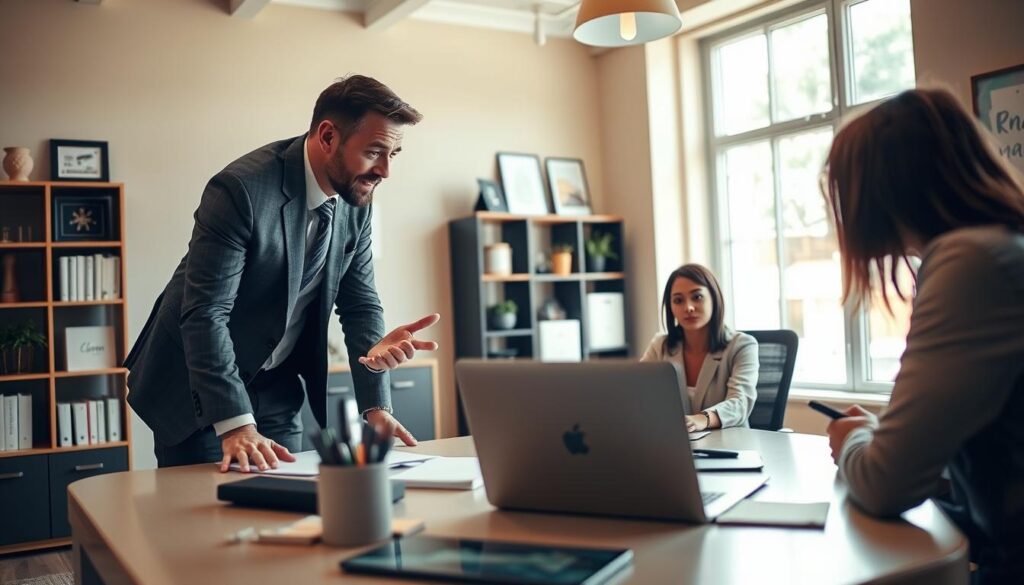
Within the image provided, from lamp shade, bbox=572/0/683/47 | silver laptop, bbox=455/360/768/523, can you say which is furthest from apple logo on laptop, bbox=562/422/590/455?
lamp shade, bbox=572/0/683/47

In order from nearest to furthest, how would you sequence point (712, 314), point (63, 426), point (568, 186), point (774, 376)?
point (774, 376), point (712, 314), point (63, 426), point (568, 186)

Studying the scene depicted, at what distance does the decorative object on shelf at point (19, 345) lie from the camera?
3.99 m

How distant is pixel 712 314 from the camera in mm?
3248

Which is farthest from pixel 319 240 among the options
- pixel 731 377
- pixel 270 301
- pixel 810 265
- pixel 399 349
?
pixel 810 265

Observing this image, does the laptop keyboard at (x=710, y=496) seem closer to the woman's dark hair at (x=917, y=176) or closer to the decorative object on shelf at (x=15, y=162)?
the woman's dark hair at (x=917, y=176)

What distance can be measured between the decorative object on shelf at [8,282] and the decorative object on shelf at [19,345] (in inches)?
5.4

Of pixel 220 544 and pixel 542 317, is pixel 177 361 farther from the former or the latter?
pixel 542 317

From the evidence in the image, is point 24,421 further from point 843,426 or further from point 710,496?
point 843,426

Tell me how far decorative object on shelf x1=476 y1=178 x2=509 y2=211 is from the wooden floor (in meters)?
2.75

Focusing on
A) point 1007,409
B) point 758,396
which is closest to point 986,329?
point 1007,409

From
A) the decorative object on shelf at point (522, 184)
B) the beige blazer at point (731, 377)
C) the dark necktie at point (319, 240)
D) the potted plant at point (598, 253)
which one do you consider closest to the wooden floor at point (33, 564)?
the dark necktie at point (319, 240)

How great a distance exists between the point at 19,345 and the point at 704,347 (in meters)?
3.02

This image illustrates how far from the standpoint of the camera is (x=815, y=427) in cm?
459

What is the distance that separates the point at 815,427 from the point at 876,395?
0.34 m
